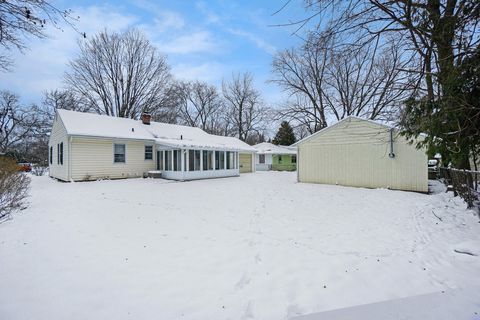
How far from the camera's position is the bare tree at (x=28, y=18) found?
3307 millimetres

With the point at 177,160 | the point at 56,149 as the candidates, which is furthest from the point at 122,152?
the point at 56,149

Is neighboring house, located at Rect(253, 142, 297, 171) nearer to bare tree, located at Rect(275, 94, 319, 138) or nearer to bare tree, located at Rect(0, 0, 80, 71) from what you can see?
bare tree, located at Rect(275, 94, 319, 138)

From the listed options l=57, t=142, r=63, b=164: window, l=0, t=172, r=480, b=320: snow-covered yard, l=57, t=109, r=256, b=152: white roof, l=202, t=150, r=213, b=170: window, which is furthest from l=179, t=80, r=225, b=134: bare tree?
l=0, t=172, r=480, b=320: snow-covered yard

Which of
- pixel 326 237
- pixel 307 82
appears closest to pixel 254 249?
pixel 326 237

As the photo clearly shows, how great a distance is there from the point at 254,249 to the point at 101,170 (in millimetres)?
14159

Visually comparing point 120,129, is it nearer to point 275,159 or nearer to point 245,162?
point 245,162

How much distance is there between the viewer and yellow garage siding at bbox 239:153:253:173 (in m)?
24.5

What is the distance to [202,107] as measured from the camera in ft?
124

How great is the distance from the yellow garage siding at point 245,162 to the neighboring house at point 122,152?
455cm

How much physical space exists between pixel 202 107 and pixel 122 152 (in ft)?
75.2

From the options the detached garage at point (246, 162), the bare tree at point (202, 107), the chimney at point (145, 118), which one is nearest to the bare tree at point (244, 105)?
the bare tree at point (202, 107)

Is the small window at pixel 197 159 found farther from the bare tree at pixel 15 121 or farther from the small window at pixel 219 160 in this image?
the bare tree at pixel 15 121

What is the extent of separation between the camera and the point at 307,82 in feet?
83.3

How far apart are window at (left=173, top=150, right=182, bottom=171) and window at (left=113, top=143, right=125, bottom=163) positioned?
3386mm
